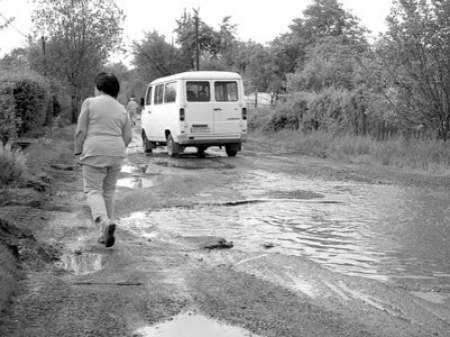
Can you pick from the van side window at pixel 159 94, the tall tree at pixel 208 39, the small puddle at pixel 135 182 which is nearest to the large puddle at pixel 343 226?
the small puddle at pixel 135 182

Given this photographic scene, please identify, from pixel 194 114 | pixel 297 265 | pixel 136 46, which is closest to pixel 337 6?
pixel 136 46

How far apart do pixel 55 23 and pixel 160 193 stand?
26.1 meters

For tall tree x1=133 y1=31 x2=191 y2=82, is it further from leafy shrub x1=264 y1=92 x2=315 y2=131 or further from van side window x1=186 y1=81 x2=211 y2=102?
van side window x1=186 y1=81 x2=211 y2=102

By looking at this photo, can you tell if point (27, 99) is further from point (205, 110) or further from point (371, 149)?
point (371, 149)

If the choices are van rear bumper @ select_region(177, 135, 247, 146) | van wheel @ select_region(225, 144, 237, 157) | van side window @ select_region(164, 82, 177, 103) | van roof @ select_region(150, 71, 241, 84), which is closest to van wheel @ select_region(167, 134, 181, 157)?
van rear bumper @ select_region(177, 135, 247, 146)

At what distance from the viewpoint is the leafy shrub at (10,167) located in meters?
9.66

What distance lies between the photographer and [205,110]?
16.3 meters

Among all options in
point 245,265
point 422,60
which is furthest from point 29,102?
point 245,265

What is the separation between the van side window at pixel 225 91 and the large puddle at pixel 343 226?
6.03m

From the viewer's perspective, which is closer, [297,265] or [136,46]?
[297,265]

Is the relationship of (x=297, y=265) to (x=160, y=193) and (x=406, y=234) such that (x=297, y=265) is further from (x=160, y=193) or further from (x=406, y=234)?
(x=160, y=193)

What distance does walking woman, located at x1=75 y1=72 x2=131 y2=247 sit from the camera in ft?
20.7

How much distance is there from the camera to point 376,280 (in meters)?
5.13

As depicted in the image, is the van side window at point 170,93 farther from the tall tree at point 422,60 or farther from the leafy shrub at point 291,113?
the leafy shrub at point 291,113
